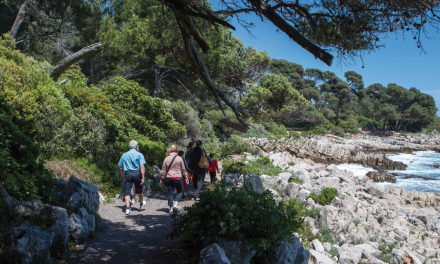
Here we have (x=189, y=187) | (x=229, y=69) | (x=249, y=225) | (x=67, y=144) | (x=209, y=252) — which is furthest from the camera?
(x=229, y=69)

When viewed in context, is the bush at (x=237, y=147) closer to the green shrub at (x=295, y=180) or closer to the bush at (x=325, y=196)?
the green shrub at (x=295, y=180)

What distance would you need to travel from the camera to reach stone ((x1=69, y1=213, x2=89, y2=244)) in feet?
12.9

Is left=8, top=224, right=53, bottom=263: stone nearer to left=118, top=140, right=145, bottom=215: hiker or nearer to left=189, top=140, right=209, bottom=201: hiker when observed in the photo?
left=118, top=140, right=145, bottom=215: hiker

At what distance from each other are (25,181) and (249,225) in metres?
3.14

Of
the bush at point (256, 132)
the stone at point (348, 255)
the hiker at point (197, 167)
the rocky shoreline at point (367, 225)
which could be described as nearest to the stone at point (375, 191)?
the rocky shoreline at point (367, 225)

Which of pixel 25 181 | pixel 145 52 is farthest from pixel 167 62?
pixel 25 181

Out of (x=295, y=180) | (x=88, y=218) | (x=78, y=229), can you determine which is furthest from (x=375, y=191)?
(x=78, y=229)

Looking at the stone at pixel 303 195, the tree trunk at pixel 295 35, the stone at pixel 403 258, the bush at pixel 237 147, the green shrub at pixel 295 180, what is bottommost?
the stone at pixel 403 258

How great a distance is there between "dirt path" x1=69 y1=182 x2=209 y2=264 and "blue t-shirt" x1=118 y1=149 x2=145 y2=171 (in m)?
1.04

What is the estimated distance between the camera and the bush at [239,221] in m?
3.29

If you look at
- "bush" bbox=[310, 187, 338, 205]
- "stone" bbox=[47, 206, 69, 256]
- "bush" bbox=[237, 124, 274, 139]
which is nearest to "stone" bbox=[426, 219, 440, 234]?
"bush" bbox=[310, 187, 338, 205]

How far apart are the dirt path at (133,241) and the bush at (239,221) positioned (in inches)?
16.2

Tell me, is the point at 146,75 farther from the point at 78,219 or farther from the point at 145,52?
the point at 78,219

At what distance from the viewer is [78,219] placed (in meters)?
4.11
